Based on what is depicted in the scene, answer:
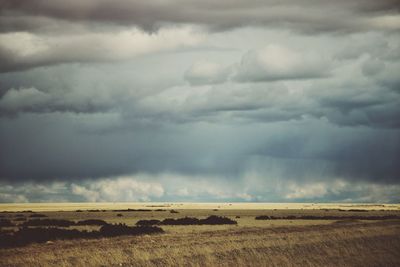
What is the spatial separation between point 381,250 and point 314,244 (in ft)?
15.1

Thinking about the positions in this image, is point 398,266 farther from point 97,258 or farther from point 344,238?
point 97,258

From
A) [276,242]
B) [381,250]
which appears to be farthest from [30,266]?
[381,250]

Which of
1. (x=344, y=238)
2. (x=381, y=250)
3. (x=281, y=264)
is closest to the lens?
(x=281, y=264)

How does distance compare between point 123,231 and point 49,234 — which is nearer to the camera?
point 49,234

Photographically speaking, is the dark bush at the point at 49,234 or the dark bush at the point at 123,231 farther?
the dark bush at the point at 123,231

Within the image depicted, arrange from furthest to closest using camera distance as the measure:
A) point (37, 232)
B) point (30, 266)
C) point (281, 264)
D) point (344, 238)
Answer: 1. point (37, 232)
2. point (344, 238)
3. point (281, 264)
4. point (30, 266)

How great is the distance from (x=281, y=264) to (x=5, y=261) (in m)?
15.5

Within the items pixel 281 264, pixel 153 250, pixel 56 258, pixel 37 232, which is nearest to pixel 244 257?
pixel 281 264

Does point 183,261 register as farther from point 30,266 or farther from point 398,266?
point 398,266

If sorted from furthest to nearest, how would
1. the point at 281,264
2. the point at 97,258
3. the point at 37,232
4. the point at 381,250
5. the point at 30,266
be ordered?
the point at 37,232
the point at 381,250
the point at 281,264
the point at 97,258
the point at 30,266

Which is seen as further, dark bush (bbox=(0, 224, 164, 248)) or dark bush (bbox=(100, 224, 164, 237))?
dark bush (bbox=(100, 224, 164, 237))

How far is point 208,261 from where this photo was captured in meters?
30.9

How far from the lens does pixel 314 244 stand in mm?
38000

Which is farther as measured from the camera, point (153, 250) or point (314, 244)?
point (314, 244)
